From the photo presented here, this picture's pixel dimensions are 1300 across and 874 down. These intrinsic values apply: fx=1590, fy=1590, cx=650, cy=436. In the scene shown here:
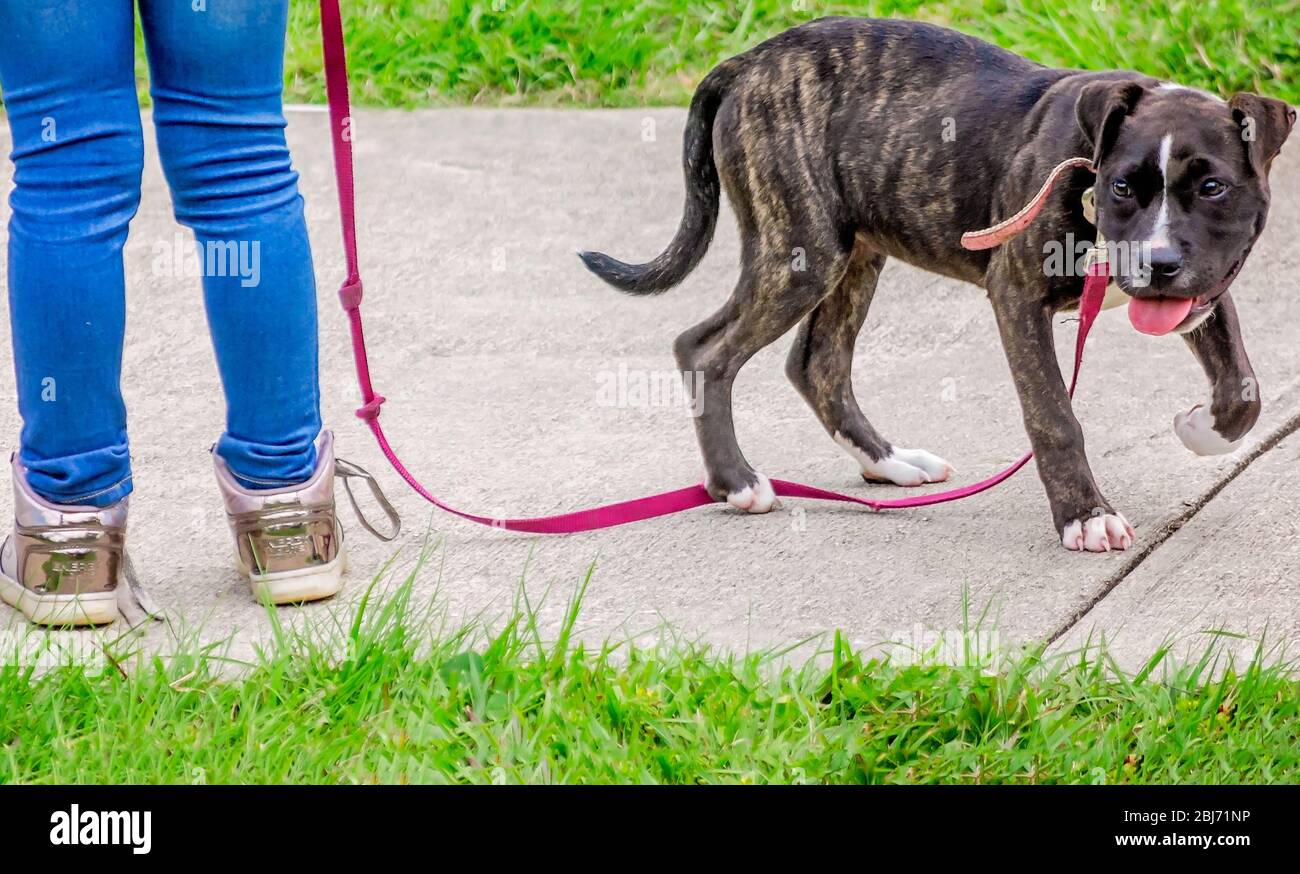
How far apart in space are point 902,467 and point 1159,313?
886 millimetres

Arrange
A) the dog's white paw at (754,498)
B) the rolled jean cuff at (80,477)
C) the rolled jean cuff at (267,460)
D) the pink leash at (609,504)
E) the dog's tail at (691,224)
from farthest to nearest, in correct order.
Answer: the dog's tail at (691,224) → the dog's white paw at (754,498) → the pink leash at (609,504) → the rolled jean cuff at (267,460) → the rolled jean cuff at (80,477)

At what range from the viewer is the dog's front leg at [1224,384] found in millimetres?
3656

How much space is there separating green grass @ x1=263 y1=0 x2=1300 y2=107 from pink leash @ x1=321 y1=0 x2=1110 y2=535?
385cm

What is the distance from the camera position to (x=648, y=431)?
441cm

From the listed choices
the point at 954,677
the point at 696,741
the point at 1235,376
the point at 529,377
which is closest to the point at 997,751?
the point at 954,677

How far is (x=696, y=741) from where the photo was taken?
8.91 feet

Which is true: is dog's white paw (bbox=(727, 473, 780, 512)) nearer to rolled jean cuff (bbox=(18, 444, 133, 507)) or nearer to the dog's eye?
the dog's eye

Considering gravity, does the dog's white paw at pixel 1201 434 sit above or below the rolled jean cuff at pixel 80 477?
below

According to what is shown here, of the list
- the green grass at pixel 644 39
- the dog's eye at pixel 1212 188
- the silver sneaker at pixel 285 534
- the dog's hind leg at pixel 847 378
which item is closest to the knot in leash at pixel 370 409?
the silver sneaker at pixel 285 534

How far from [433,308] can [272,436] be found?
90.2 inches

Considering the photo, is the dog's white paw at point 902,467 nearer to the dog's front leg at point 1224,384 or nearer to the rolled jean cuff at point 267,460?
the dog's front leg at point 1224,384

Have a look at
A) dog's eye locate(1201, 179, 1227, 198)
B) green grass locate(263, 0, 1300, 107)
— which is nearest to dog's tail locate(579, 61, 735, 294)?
dog's eye locate(1201, 179, 1227, 198)

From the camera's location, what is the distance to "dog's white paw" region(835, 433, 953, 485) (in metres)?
4.04
